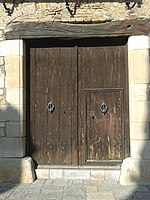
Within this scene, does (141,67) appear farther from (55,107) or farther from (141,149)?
(55,107)

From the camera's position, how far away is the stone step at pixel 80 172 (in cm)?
528

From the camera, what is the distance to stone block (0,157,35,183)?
16.8 ft

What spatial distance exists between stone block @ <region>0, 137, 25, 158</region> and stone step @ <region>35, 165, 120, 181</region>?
1.56 ft

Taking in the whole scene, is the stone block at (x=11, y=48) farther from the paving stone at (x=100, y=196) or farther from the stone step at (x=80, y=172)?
the paving stone at (x=100, y=196)

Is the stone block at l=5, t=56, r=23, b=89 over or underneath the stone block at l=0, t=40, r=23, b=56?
underneath

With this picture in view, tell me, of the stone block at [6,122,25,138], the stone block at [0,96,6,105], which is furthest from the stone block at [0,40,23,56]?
the stone block at [6,122,25,138]

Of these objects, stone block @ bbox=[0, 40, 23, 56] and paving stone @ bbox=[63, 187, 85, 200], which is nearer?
paving stone @ bbox=[63, 187, 85, 200]

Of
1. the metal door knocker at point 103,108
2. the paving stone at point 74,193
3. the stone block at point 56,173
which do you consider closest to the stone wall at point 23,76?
the stone block at point 56,173

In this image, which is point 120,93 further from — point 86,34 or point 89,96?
point 86,34

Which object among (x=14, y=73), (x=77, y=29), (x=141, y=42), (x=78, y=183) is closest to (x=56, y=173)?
(x=78, y=183)

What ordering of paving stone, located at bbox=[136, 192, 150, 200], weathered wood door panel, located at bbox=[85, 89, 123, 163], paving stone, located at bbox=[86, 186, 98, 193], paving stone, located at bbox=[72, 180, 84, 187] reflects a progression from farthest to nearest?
weathered wood door panel, located at bbox=[85, 89, 123, 163], paving stone, located at bbox=[72, 180, 84, 187], paving stone, located at bbox=[86, 186, 98, 193], paving stone, located at bbox=[136, 192, 150, 200]

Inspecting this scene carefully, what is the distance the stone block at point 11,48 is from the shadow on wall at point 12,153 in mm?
931

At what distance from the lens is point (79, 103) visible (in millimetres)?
5551

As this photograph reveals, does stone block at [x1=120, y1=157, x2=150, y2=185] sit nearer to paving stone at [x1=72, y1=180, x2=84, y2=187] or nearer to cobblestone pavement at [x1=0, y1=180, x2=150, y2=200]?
cobblestone pavement at [x1=0, y1=180, x2=150, y2=200]
